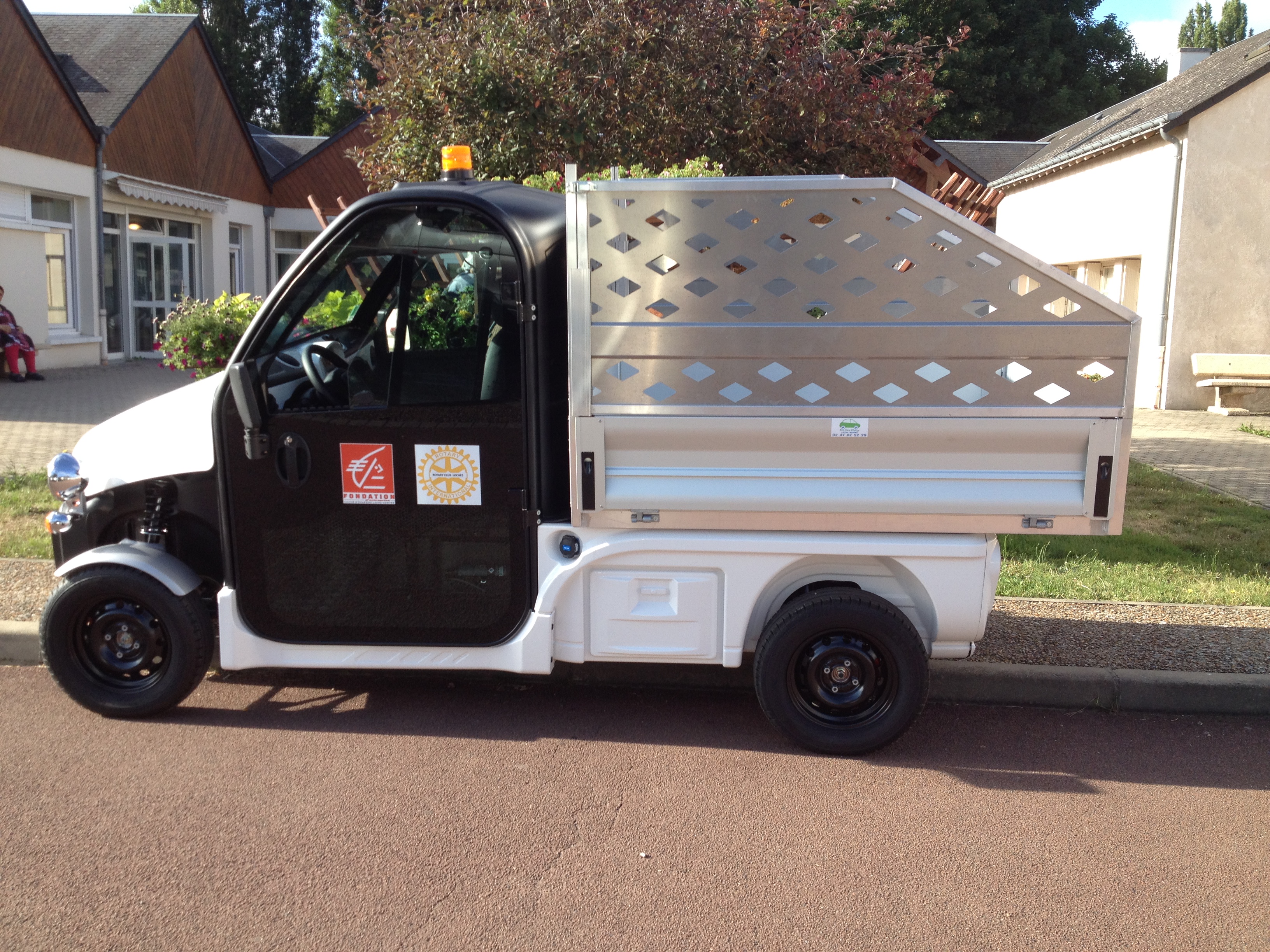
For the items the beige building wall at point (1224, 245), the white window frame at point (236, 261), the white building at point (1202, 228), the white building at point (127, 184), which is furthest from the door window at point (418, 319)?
the white window frame at point (236, 261)

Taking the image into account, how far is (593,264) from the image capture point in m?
3.95

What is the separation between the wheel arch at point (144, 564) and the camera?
169 inches

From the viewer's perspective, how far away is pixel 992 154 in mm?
30875

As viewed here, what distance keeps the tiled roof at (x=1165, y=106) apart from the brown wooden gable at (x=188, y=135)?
54.5 ft

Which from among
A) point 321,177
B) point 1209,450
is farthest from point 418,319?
point 321,177

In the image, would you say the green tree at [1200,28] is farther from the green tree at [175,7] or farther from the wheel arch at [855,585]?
the wheel arch at [855,585]

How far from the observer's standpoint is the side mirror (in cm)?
412

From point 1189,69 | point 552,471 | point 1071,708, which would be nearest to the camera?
point 552,471

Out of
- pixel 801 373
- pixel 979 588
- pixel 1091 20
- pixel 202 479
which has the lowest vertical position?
pixel 979 588

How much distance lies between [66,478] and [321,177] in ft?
82.9

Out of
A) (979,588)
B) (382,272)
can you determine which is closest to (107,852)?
(382,272)

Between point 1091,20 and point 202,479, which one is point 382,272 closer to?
point 202,479

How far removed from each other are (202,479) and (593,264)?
6.06 ft

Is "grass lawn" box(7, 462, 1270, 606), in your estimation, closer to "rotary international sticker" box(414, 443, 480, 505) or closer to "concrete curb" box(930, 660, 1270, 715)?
"concrete curb" box(930, 660, 1270, 715)
